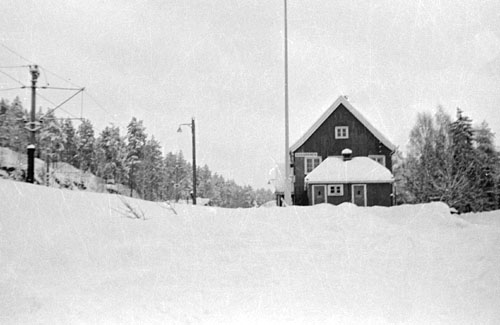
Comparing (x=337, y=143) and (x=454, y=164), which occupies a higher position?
(x=337, y=143)

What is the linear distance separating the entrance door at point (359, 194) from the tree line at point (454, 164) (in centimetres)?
750

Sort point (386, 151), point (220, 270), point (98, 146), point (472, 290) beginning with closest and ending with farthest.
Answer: point (472, 290) → point (220, 270) → point (386, 151) → point (98, 146)

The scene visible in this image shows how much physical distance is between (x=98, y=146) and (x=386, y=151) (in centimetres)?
3566

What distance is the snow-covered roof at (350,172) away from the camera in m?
26.0

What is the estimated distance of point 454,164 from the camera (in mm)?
32594

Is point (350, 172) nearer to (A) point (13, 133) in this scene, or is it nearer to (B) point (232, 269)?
(B) point (232, 269)

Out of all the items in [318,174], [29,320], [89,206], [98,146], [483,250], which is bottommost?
[29,320]

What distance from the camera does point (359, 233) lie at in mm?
10406

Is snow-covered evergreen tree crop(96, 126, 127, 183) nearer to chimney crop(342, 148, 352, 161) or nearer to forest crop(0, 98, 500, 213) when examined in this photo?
forest crop(0, 98, 500, 213)

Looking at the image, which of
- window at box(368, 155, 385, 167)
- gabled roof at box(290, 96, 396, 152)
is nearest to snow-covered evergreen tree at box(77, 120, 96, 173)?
gabled roof at box(290, 96, 396, 152)

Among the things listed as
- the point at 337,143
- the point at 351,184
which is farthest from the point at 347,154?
the point at 351,184

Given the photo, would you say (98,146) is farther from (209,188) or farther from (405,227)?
(405,227)

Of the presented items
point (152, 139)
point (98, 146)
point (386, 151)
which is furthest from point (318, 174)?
point (98, 146)

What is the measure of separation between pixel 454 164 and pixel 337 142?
1079 centimetres
